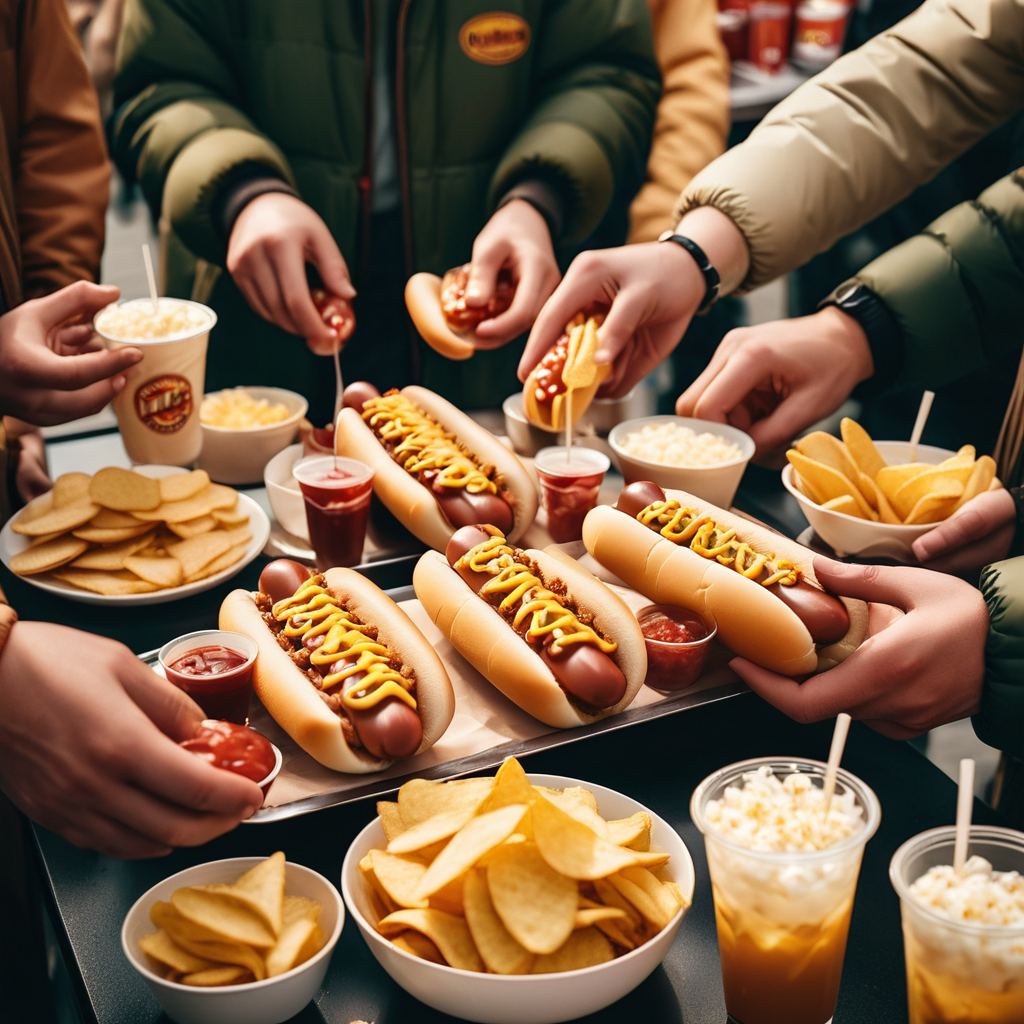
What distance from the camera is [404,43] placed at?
3.44 metres

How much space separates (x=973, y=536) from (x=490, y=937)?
4.66 feet

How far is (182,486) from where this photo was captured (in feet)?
8.24

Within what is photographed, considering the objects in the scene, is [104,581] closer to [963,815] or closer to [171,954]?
[171,954]

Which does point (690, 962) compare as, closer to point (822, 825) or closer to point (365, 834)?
point (822, 825)

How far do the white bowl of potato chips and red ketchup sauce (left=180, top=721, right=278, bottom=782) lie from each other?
1.43m

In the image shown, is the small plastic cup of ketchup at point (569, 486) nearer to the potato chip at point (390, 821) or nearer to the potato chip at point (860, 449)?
the potato chip at point (860, 449)

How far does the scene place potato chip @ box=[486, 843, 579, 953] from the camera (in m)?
1.24

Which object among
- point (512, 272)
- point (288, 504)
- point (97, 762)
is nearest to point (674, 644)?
point (97, 762)

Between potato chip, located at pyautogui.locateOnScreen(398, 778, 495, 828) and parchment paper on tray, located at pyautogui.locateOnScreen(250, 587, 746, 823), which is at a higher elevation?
potato chip, located at pyautogui.locateOnScreen(398, 778, 495, 828)

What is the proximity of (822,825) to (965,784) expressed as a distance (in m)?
0.19

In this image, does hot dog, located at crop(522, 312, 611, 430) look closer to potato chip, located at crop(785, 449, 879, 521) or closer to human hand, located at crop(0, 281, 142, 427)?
potato chip, located at crop(785, 449, 879, 521)

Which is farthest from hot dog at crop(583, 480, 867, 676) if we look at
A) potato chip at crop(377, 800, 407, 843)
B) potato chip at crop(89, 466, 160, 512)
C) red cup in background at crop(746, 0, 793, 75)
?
red cup in background at crop(746, 0, 793, 75)

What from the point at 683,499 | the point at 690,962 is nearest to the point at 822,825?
the point at 690,962

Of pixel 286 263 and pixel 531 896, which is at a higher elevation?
pixel 286 263
